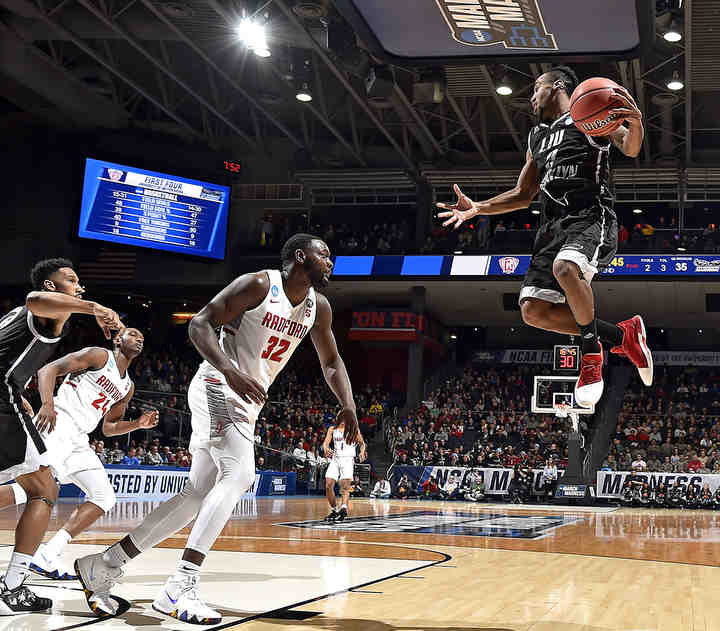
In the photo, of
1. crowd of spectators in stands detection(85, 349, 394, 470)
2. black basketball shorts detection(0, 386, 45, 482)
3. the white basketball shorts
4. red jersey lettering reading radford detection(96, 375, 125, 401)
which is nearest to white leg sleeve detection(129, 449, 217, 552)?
black basketball shorts detection(0, 386, 45, 482)

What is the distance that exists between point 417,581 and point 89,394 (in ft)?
9.96

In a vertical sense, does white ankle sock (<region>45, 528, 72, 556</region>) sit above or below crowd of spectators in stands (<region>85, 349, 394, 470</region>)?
below

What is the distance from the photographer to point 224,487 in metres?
4.50

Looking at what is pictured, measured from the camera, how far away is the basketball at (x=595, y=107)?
4.46 metres

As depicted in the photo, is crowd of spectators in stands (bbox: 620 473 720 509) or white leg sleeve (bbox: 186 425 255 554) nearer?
white leg sleeve (bbox: 186 425 255 554)

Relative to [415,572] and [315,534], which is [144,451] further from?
[415,572]

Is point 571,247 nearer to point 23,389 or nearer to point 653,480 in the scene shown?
point 23,389

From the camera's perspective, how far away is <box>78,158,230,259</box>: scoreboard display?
2425cm

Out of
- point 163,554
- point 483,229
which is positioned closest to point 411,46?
point 163,554

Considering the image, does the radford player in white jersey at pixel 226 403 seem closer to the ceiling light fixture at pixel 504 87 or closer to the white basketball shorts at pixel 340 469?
the white basketball shorts at pixel 340 469

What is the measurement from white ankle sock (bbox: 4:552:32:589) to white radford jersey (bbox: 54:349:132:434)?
2.22 metres

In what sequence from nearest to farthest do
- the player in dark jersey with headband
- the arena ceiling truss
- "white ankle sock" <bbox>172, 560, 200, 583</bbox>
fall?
1. "white ankle sock" <bbox>172, 560, 200, 583</bbox>
2. the player in dark jersey with headband
3. the arena ceiling truss

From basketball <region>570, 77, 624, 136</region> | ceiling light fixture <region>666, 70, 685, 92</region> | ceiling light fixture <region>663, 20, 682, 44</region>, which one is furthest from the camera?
ceiling light fixture <region>666, 70, 685, 92</region>

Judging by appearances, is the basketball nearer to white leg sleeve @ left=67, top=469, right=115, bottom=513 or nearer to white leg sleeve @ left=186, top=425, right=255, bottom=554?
white leg sleeve @ left=186, top=425, right=255, bottom=554
